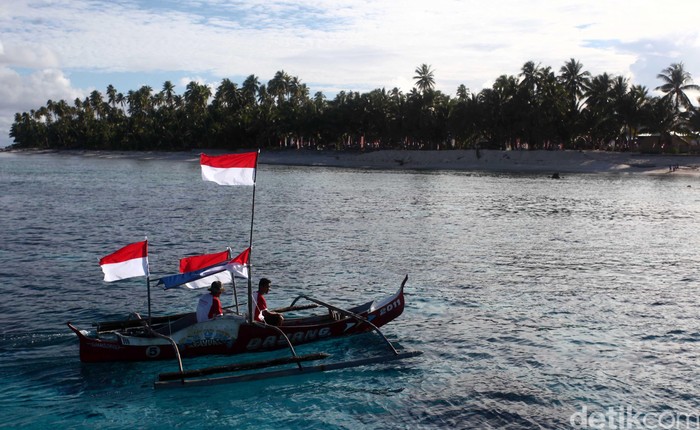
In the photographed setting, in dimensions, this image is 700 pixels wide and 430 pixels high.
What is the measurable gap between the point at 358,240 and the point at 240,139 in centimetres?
11282

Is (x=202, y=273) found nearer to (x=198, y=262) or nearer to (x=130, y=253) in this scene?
(x=198, y=262)

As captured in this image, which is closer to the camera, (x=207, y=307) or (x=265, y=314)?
(x=207, y=307)

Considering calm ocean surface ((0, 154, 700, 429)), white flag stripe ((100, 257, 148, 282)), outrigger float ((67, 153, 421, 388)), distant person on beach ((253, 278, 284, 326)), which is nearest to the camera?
calm ocean surface ((0, 154, 700, 429))

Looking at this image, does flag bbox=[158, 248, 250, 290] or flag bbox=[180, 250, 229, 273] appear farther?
flag bbox=[180, 250, 229, 273]

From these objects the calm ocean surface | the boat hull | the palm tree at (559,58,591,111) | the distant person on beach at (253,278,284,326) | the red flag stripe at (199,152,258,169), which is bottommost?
the calm ocean surface

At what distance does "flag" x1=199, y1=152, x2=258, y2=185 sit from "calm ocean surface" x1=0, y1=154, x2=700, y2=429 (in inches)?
191

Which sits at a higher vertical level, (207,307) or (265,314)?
(207,307)

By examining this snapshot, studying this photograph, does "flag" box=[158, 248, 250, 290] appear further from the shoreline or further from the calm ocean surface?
the shoreline

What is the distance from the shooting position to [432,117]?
122 meters

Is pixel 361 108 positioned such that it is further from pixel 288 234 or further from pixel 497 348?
pixel 497 348

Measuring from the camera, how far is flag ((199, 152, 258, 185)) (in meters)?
15.9

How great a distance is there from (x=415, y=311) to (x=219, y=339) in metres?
7.82

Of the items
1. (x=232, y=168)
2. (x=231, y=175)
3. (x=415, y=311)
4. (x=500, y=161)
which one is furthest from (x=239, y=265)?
(x=500, y=161)

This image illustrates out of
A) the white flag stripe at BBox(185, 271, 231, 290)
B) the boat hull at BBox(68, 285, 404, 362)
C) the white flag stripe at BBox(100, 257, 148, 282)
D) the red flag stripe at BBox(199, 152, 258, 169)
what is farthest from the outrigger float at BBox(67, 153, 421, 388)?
the red flag stripe at BBox(199, 152, 258, 169)
